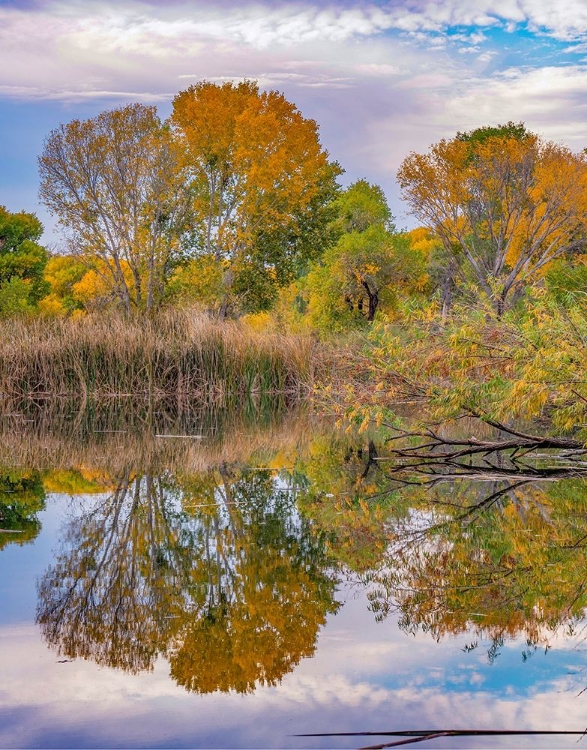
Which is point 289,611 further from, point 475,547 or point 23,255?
point 23,255

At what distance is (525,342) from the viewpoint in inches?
255

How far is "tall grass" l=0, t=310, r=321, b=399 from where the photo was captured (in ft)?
61.4

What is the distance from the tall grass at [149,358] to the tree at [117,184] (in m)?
9.51

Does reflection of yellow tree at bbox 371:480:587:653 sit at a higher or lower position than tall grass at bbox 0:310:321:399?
higher

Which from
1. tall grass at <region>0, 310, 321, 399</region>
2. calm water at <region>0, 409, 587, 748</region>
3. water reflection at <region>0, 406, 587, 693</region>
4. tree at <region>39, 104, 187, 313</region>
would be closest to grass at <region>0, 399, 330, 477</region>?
water reflection at <region>0, 406, 587, 693</region>

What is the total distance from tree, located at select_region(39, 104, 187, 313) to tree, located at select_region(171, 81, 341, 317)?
49.7 inches

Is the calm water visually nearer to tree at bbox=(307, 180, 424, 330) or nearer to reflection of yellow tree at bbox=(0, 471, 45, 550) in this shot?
reflection of yellow tree at bbox=(0, 471, 45, 550)

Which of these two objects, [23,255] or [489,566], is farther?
[23,255]

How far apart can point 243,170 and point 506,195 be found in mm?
11536

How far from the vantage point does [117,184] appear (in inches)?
1125

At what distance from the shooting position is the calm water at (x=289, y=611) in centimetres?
277

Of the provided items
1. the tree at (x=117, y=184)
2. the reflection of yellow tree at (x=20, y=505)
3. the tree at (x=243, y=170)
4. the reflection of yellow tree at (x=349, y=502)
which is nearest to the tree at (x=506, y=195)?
the tree at (x=243, y=170)

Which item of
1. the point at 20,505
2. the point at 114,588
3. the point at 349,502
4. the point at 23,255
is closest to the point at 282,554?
the point at 114,588

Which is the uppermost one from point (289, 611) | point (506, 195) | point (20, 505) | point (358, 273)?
point (506, 195)
